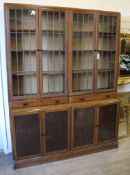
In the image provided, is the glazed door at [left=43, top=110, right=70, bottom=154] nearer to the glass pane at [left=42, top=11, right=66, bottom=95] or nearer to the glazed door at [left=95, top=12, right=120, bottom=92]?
the glass pane at [left=42, top=11, right=66, bottom=95]

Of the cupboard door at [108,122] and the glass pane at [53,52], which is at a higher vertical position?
the glass pane at [53,52]

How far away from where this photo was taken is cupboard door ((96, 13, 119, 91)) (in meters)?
2.66

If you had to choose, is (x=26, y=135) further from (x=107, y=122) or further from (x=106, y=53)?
(x=106, y=53)

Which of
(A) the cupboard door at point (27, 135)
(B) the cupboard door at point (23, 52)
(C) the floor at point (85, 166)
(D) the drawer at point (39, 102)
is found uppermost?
(B) the cupboard door at point (23, 52)

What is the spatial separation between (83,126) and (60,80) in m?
0.73

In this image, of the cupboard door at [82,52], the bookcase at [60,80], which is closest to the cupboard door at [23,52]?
the bookcase at [60,80]

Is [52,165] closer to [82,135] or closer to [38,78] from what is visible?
[82,135]

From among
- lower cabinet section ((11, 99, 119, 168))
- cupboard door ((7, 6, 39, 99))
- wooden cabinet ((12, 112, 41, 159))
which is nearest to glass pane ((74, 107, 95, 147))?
lower cabinet section ((11, 99, 119, 168))

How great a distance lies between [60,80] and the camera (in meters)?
2.63

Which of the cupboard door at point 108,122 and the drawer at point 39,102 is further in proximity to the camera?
the cupboard door at point 108,122

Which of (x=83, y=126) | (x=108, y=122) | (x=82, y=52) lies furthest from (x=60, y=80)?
(x=108, y=122)

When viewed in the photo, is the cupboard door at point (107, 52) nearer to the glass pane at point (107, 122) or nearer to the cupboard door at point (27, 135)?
the glass pane at point (107, 122)

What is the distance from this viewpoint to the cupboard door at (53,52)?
241cm

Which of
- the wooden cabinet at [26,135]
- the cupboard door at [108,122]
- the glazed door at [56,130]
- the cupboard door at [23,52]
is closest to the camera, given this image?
the cupboard door at [23,52]
